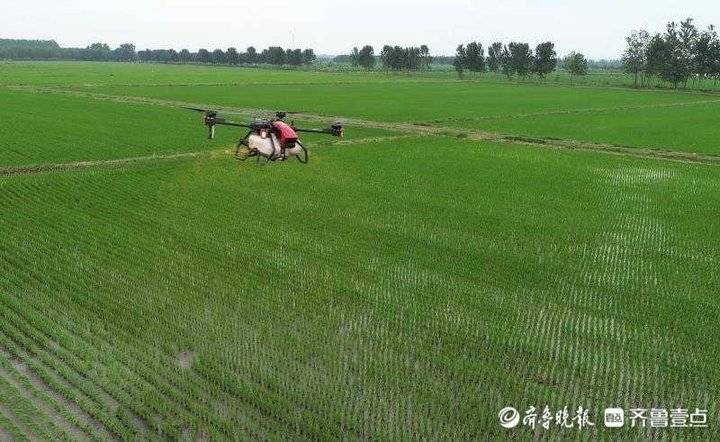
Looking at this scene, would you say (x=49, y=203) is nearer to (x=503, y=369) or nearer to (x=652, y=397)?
(x=503, y=369)

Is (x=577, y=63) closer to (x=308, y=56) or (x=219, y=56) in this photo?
(x=308, y=56)

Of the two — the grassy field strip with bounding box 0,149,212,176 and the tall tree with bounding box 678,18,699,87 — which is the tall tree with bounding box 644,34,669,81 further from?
the grassy field strip with bounding box 0,149,212,176

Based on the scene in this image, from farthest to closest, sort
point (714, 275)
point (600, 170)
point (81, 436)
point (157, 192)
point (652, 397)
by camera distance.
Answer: point (600, 170), point (157, 192), point (714, 275), point (652, 397), point (81, 436)

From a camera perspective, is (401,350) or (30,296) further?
(30,296)

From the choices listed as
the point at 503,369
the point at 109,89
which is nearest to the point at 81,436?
the point at 503,369

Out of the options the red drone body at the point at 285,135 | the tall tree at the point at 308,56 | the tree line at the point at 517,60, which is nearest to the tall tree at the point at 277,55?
the tall tree at the point at 308,56

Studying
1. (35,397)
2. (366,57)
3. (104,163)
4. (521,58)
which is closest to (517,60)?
(521,58)

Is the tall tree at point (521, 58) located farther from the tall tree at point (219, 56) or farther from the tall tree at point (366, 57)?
the tall tree at point (219, 56)
